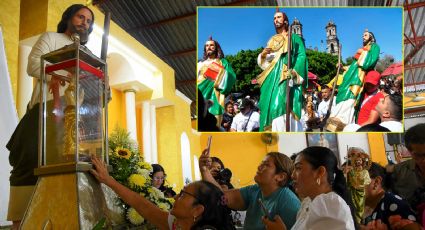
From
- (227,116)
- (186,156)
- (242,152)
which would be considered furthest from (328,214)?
(242,152)

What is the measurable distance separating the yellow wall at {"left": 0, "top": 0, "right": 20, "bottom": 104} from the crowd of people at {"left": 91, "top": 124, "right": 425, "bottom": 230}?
3055 mm

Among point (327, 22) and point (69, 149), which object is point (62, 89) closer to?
point (69, 149)

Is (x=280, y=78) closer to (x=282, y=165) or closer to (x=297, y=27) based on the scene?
(x=297, y=27)

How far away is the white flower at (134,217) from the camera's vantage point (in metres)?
2.19

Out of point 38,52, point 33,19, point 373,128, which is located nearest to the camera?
point 38,52

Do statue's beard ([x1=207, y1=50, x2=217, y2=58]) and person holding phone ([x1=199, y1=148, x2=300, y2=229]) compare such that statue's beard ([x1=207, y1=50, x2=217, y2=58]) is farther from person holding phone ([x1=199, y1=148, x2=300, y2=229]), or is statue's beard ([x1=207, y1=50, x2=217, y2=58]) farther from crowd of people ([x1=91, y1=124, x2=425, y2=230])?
person holding phone ([x1=199, y1=148, x2=300, y2=229])

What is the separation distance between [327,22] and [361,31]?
0.51 metres

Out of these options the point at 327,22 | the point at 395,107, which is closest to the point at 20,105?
the point at 327,22

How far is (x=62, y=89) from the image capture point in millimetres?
1967

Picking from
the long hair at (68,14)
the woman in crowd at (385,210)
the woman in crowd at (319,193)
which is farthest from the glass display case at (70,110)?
the woman in crowd at (385,210)

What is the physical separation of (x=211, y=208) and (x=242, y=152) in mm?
11587

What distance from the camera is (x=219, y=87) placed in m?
6.41

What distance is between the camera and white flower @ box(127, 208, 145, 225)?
7.18 feet

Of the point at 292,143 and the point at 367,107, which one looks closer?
the point at 367,107
